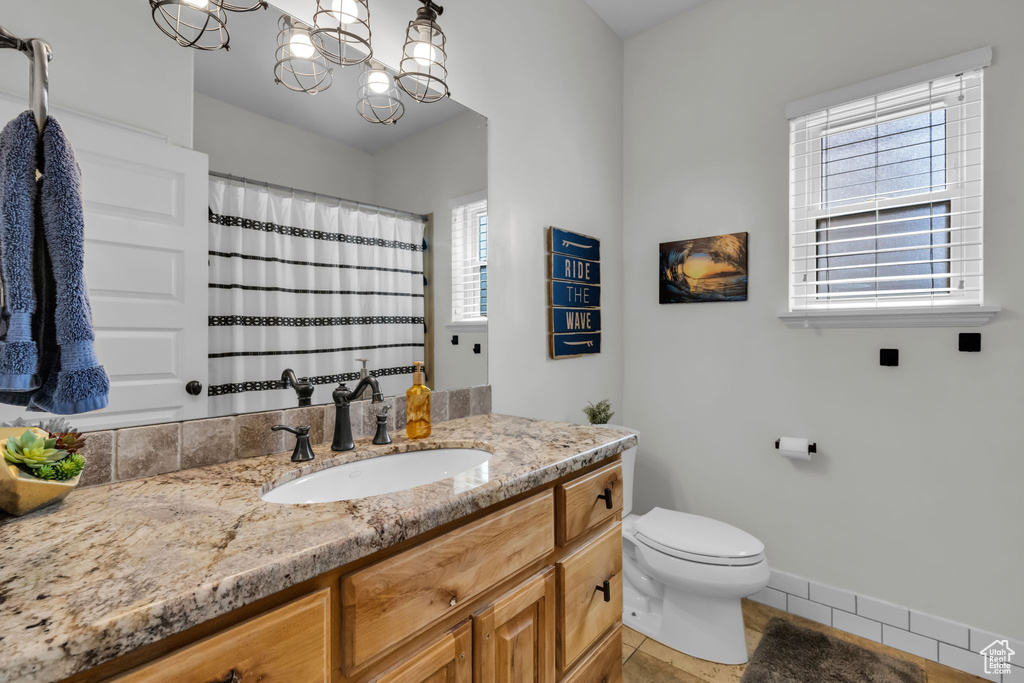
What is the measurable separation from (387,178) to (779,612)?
93.6 inches

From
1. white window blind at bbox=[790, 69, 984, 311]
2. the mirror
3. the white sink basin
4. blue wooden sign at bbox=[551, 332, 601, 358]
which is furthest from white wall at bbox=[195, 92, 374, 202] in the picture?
white window blind at bbox=[790, 69, 984, 311]

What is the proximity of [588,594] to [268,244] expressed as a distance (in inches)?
46.5

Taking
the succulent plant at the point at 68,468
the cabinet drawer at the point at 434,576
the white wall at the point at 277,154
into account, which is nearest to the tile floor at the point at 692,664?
the cabinet drawer at the point at 434,576

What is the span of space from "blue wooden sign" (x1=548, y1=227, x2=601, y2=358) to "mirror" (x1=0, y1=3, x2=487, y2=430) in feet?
1.79

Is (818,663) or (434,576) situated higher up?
(434,576)

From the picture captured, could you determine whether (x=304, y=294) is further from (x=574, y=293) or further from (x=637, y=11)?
(x=637, y=11)

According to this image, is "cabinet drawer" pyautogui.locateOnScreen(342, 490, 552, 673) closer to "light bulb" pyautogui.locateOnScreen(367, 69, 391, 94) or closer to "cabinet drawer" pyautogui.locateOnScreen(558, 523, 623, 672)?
"cabinet drawer" pyautogui.locateOnScreen(558, 523, 623, 672)

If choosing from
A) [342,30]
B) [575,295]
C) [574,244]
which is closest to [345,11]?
[342,30]

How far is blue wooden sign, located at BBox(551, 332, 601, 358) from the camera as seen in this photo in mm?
2139

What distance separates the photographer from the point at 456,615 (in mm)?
860

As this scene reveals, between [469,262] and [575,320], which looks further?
[575,320]

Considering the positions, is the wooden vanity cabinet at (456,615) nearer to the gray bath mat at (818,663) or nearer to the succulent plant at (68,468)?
the succulent plant at (68,468)

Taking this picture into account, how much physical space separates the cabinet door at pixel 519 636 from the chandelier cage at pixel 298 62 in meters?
1.33

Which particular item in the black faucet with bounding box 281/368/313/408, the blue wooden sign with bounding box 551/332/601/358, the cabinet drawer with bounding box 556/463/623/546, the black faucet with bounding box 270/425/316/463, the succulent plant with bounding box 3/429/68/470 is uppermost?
the blue wooden sign with bounding box 551/332/601/358
